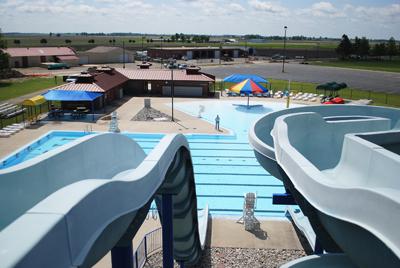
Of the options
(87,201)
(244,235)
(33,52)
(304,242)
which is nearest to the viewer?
(87,201)

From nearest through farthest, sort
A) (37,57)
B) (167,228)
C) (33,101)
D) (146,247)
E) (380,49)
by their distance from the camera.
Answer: (167,228)
(146,247)
(33,101)
(37,57)
(380,49)

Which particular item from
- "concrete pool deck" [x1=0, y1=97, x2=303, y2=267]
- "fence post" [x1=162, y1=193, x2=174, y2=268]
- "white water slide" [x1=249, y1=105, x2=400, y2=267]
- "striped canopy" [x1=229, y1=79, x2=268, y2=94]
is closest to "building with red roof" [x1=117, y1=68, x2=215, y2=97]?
"concrete pool deck" [x1=0, y1=97, x2=303, y2=267]

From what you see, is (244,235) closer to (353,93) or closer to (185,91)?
(185,91)

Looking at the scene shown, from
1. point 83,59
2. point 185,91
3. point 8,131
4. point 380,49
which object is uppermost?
point 380,49

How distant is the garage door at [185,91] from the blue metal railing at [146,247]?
27.4 m

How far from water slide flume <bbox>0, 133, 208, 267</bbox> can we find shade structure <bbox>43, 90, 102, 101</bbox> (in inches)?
766

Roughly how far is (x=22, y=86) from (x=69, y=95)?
17.1 metres

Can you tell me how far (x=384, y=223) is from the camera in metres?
4.49

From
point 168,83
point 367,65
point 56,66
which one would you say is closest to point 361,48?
point 367,65

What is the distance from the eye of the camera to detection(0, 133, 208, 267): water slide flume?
302cm

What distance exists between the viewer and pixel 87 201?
3717 millimetres

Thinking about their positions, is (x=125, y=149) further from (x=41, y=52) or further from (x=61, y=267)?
(x=41, y=52)

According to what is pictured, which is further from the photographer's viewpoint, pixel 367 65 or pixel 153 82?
pixel 367 65

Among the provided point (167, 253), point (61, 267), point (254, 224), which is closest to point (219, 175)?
point (254, 224)
